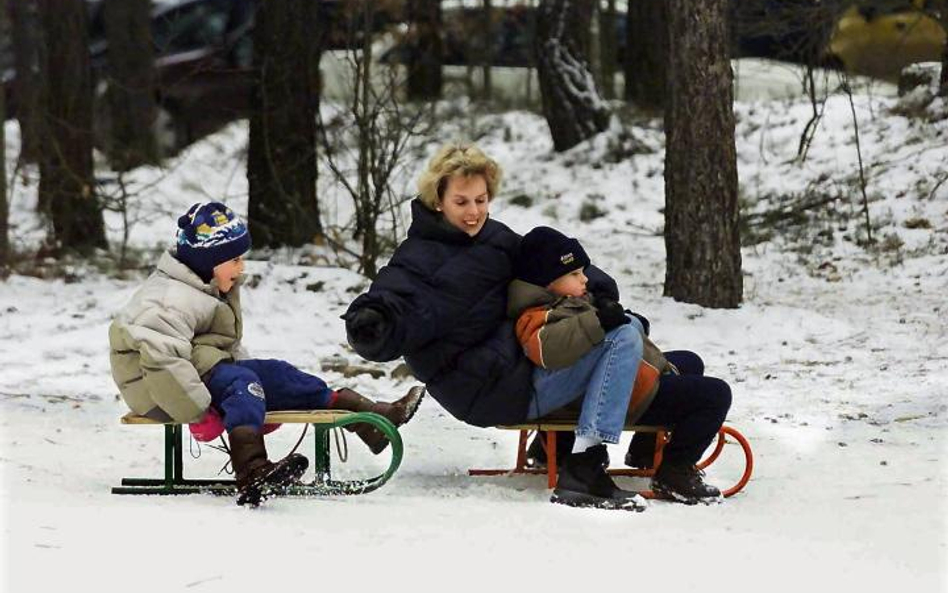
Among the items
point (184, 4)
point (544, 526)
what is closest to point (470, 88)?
point (184, 4)

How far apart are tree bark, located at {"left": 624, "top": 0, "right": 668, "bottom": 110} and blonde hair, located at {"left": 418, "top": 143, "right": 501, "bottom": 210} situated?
35.6 feet

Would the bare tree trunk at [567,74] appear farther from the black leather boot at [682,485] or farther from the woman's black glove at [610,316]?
the black leather boot at [682,485]

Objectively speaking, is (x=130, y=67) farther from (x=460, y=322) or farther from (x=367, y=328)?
(x=367, y=328)

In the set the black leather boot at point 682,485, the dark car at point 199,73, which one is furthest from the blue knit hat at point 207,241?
the dark car at point 199,73

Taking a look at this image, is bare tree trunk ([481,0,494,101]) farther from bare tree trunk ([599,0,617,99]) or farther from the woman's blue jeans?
the woman's blue jeans

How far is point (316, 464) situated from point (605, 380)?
1.18 meters

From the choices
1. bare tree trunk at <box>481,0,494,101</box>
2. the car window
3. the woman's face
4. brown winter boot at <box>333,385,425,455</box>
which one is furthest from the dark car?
the woman's face

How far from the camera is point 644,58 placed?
671 inches

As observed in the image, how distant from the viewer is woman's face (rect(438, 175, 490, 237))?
5.91 meters

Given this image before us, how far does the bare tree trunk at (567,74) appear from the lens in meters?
14.7

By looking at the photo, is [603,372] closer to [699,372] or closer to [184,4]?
[699,372]

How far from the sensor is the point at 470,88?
19234 millimetres

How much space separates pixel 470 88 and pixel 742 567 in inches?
588

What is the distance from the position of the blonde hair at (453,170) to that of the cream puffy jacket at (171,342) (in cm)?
89
